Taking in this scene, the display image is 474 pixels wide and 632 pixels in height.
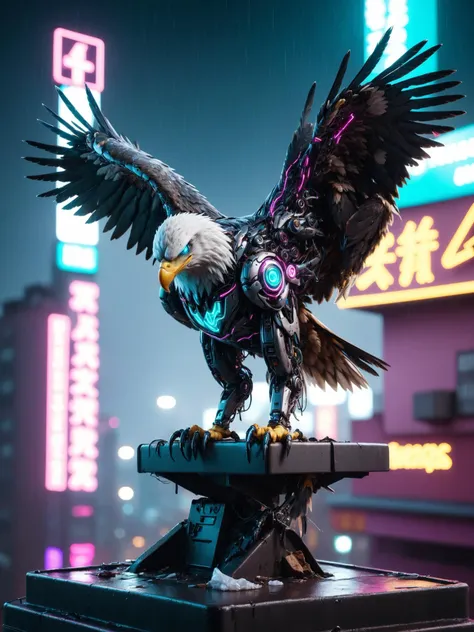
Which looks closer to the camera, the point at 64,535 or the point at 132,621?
the point at 132,621

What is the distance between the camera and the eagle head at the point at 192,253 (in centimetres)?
188

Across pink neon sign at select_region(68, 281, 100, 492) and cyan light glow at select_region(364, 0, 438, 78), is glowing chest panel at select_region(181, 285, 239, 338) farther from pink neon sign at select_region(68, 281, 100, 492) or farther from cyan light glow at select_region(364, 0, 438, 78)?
pink neon sign at select_region(68, 281, 100, 492)

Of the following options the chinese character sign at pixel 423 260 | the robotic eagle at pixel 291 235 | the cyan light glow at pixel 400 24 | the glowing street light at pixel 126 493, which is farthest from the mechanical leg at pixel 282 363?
the glowing street light at pixel 126 493

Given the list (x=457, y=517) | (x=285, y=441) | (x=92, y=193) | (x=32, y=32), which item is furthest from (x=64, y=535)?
(x=285, y=441)

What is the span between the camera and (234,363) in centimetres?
215

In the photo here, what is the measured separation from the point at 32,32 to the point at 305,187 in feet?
18.3

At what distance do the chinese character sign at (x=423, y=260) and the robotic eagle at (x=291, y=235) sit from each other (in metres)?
3.30

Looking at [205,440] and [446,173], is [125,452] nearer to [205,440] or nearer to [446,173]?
[446,173]

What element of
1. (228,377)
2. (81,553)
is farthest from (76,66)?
(228,377)

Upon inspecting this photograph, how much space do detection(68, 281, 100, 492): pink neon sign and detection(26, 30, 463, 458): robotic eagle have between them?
20.3 ft

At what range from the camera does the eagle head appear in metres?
1.88

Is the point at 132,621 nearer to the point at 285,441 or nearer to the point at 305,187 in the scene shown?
the point at 285,441

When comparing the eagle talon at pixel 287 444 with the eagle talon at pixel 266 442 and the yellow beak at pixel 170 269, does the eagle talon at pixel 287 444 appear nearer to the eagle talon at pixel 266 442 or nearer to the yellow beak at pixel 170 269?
the eagle talon at pixel 266 442

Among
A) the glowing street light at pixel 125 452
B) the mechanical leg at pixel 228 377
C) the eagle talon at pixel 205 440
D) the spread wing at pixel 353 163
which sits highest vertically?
the spread wing at pixel 353 163
